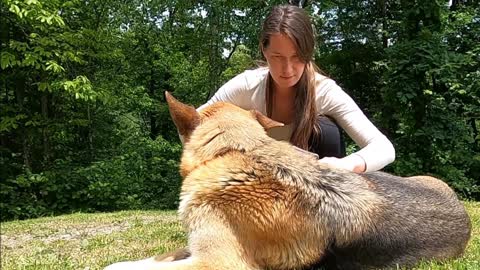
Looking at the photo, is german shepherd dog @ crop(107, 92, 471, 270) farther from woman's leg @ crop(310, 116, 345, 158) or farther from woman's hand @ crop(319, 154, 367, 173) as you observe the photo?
woman's leg @ crop(310, 116, 345, 158)

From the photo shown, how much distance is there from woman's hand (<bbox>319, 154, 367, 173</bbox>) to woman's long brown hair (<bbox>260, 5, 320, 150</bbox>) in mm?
607

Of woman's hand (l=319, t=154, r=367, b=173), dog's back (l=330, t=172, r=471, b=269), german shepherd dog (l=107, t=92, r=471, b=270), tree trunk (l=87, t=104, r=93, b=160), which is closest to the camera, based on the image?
german shepherd dog (l=107, t=92, r=471, b=270)

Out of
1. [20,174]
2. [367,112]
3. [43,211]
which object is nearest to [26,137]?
[20,174]

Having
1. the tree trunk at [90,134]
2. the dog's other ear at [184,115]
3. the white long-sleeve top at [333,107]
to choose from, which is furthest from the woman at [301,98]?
the tree trunk at [90,134]

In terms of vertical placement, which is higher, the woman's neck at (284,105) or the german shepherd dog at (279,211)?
the woman's neck at (284,105)

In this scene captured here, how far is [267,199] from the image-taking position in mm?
2686

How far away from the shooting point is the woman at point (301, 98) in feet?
A: 11.7

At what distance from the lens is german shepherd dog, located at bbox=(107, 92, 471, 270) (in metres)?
2.68

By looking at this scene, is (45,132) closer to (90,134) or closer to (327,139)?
(90,134)

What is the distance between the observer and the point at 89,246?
5645mm

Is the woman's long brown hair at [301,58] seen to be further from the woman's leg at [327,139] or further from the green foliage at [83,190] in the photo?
Result: the green foliage at [83,190]

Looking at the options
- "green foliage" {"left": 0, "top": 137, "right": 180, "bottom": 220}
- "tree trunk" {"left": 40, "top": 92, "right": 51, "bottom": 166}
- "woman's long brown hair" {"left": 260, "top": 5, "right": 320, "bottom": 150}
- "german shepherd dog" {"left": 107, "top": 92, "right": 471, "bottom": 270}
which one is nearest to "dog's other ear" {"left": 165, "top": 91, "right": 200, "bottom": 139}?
"german shepherd dog" {"left": 107, "top": 92, "right": 471, "bottom": 270}

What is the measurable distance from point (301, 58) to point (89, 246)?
133 inches

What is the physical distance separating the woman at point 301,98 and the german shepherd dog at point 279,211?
45cm
